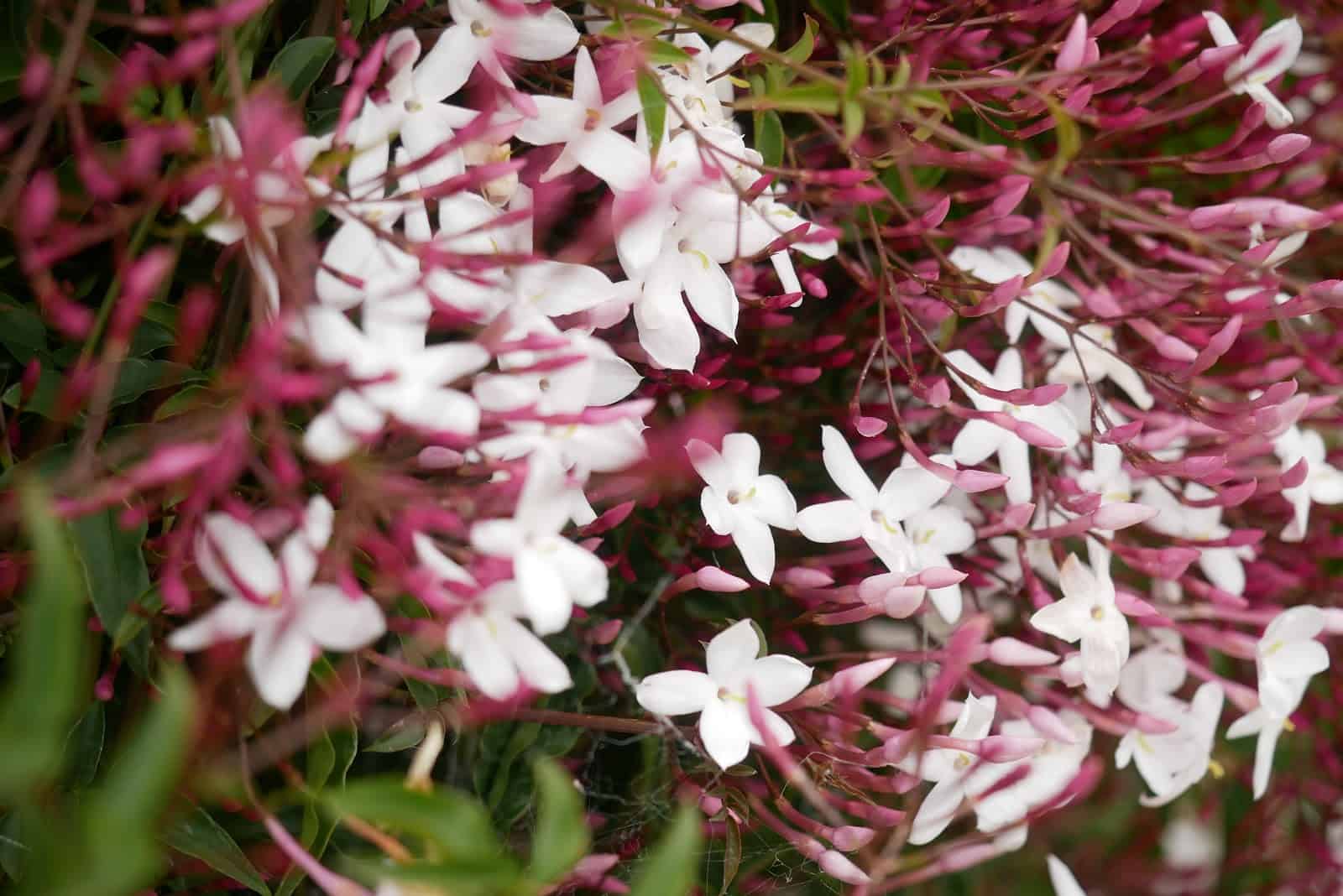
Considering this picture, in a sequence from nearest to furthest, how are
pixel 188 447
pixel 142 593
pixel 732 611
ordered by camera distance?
pixel 188 447 < pixel 142 593 < pixel 732 611

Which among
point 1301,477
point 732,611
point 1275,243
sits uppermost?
point 1275,243

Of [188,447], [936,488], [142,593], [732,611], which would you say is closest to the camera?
[188,447]

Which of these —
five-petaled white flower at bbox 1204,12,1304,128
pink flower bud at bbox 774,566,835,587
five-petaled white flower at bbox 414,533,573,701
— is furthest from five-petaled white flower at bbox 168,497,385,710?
five-petaled white flower at bbox 1204,12,1304,128

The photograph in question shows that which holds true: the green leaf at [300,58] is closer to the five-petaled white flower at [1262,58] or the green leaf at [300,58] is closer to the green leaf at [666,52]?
the green leaf at [666,52]

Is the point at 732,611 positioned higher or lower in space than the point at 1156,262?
lower

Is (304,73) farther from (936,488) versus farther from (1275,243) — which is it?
(1275,243)

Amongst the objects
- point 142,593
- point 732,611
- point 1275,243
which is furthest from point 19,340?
point 1275,243

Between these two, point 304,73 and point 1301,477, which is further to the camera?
point 1301,477

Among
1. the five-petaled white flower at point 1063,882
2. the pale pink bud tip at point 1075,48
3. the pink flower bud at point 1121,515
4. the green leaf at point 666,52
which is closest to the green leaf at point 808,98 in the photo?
the green leaf at point 666,52
